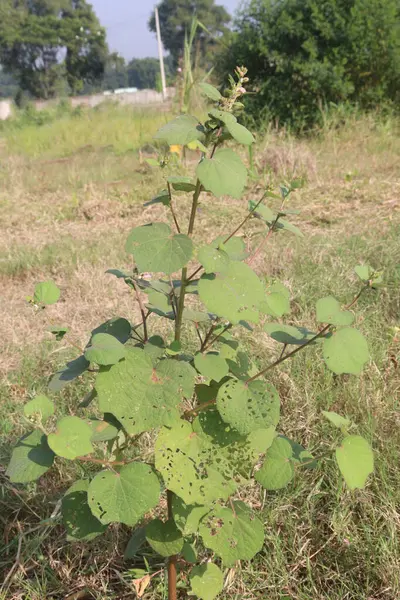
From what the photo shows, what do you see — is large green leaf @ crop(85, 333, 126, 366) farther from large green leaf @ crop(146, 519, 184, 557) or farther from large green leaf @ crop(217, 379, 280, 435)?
large green leaf @ crop(146, 519, 184, 557)

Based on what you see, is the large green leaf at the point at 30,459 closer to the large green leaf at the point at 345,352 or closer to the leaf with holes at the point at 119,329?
the leaf with holes at the point at 119,329

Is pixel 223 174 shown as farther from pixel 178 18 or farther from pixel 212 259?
pixel 178 18

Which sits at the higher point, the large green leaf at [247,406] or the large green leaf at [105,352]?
the large green leaf at [105,352]

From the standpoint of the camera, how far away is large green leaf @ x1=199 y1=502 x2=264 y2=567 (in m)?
0.92

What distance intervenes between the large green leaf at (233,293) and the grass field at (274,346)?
550mm

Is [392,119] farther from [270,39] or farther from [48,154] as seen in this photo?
[48,154]

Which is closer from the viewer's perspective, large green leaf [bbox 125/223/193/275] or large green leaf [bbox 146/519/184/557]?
large green leaf [bbox 125/223/193/275]

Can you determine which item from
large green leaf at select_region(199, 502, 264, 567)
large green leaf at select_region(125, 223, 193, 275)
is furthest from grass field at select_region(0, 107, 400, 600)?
large green leaf at select_region(125, 223, 193, 275)

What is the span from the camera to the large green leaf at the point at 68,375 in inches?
32.9

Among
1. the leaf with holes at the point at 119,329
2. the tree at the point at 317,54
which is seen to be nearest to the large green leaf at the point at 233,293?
the leaf with holes at the point at 119,329

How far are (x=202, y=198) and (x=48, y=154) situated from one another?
3536mm

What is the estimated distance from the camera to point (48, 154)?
6.94 meters

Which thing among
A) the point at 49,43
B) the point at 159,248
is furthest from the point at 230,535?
the point at 49,43

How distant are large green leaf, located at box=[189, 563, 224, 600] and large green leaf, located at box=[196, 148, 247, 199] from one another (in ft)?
2.41
